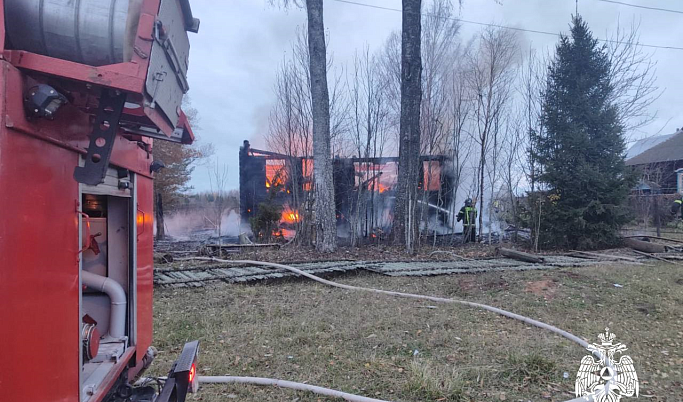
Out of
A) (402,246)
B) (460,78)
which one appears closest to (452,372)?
(402,246)

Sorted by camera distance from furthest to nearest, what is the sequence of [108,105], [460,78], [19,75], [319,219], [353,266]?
[460,78], [319,219], [353,266], [108,105], [19,75]

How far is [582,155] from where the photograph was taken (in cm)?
1216

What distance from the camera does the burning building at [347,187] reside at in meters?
11.9

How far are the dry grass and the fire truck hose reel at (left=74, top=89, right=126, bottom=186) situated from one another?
85.6 inches

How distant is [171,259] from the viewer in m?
8.59

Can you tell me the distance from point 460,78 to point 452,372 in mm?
12104

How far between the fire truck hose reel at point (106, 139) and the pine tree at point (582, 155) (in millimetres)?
12709

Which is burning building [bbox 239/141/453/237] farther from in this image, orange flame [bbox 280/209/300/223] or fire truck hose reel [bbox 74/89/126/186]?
fire truck hose reel [bbox 74/89/126/186]

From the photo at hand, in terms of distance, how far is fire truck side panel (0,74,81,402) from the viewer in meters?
1.26

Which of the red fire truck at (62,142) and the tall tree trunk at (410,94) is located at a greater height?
the tall tree trunk at (410,94)

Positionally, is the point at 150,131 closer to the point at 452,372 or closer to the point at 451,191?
the point at 452,372

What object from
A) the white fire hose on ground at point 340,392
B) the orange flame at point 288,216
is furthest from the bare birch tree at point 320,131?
the white fire hose on ground at point 340,392

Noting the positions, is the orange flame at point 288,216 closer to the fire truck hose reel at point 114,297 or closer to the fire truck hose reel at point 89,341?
the fire truck hose reel at point 114,297

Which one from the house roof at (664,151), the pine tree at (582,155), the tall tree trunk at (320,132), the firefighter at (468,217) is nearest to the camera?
the tall tree trunk at (320,132)
